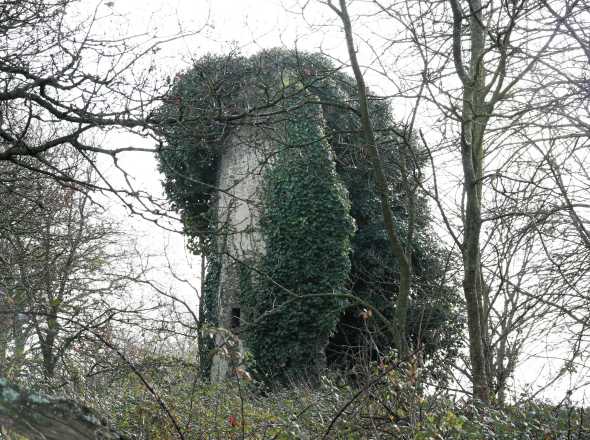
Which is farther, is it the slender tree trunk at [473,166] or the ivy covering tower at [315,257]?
the ivy covering tower at [315,257]

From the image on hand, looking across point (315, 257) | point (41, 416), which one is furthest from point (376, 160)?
point (315, 257)

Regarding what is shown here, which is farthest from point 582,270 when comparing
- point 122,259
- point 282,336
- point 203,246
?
point 122,259

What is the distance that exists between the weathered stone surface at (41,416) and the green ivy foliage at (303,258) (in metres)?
13.3

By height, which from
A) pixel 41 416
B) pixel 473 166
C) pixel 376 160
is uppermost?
pixel 473 166

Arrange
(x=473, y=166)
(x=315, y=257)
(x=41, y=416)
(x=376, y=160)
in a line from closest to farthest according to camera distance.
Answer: (x=41, y=416) → (x=376, y=160) → (x=473, y=166) → (x=315, y=257)

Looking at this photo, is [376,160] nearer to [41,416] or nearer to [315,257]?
[41,416]

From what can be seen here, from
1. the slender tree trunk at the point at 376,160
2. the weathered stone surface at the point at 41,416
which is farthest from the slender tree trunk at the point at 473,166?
the weathered stone surface at the point at 41,416

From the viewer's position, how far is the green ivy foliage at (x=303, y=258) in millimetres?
15922

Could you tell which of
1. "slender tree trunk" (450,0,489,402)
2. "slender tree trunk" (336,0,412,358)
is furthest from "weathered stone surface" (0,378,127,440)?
"slender tree trunk" (336,0,412,358)

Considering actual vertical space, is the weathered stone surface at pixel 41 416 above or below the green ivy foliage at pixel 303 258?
below

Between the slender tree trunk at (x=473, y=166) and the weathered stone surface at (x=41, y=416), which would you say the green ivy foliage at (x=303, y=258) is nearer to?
the slender tree trunk at (x=473, y=166)

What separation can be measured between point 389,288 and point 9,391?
1564 centimetres

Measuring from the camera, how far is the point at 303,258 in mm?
16344

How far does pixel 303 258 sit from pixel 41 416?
1423 centimetres
